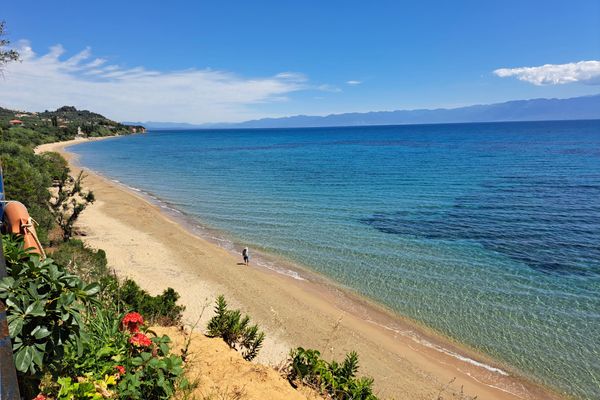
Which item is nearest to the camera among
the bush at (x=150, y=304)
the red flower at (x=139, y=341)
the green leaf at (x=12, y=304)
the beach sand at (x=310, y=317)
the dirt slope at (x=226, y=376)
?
the green leaf at (x=12, y=304)

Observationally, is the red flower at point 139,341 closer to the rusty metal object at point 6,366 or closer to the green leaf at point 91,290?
the green leaf at point 91,290

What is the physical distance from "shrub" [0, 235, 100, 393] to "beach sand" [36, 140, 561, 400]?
197 inches

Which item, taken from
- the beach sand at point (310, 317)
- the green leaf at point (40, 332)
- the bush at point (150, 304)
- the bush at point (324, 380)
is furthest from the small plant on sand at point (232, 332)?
the green leaf at point (40, 332)

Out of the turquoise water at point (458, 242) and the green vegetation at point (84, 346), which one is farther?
the turquoise water at point (458, 242)

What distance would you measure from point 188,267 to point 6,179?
30.0 ft

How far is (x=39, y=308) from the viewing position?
9.72 feet

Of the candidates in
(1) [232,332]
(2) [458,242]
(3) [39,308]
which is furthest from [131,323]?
(2) [458,242]

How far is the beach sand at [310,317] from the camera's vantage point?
11492mm

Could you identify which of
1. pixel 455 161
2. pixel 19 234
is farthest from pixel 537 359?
pixel 455 161

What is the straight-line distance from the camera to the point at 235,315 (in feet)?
26.2

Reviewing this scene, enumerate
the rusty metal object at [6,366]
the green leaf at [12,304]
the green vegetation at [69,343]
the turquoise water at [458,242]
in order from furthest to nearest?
the turquoise water at [458,242] < the green vegetation at [69,343] < the green leaf at [12,304] < the rusty metal object at [6,366]

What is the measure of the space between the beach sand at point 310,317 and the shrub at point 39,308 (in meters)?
5.00

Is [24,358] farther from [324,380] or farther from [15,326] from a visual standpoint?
[324,380]

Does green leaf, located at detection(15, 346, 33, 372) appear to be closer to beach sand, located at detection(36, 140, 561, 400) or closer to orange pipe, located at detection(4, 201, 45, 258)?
orange pipe, located at detection(4, 201, 45, 258)
